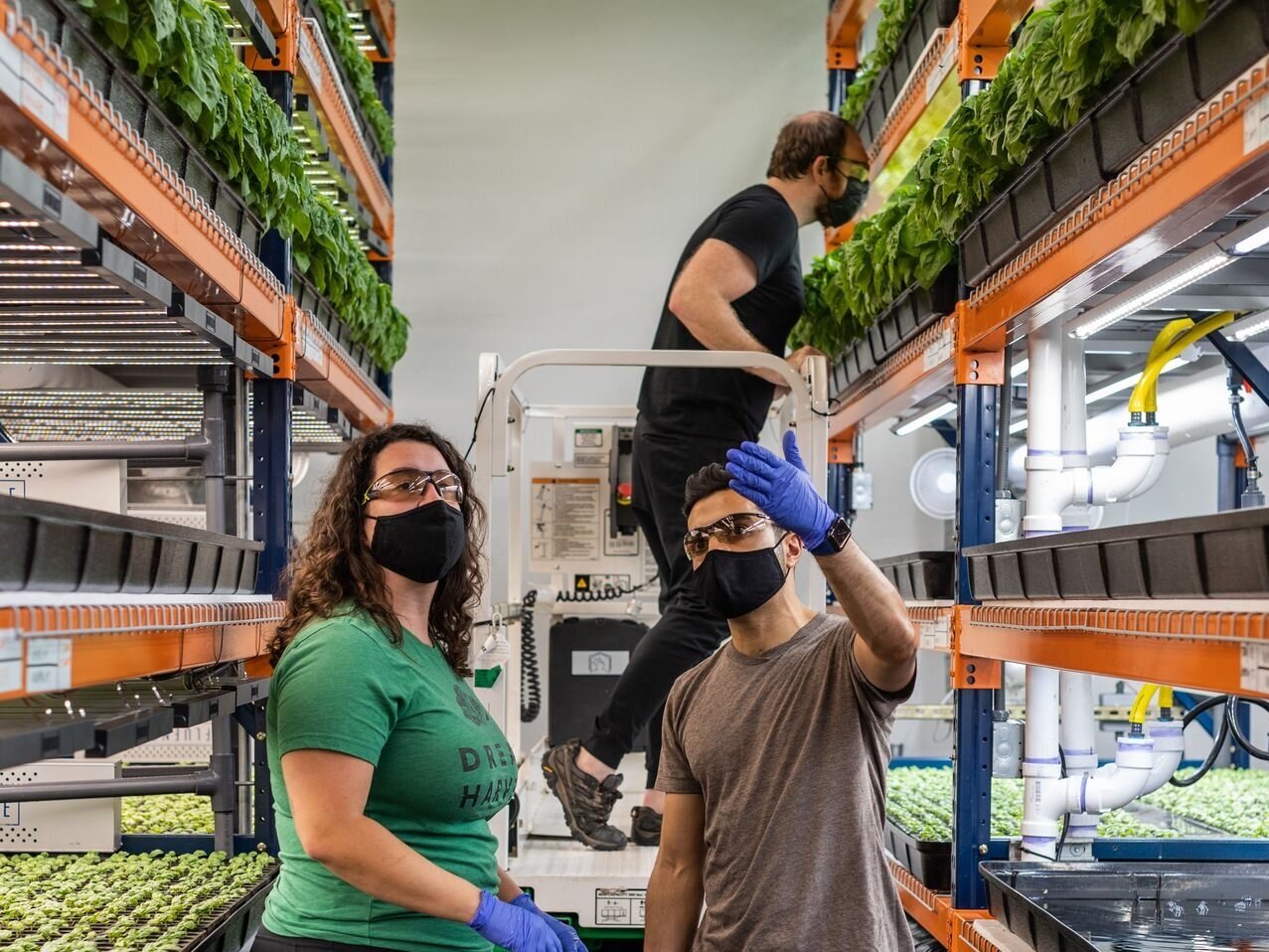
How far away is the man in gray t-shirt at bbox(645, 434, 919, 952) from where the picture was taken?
199 centimetres

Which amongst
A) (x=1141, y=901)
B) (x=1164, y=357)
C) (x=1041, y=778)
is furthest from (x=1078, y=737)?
(x=1164, y=357)

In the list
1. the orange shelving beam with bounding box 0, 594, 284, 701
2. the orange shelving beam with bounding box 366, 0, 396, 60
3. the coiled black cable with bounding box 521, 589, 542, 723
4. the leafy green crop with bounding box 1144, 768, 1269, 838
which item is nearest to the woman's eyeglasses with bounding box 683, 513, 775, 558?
the orange shelving beam with bounding box 0, 594, 284, 701

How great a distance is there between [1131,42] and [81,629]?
1778mm

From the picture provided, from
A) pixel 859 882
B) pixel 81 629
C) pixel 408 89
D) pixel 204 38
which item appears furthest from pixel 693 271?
pixel 408 89

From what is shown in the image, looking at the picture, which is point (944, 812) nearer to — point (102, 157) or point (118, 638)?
point (118, 638)

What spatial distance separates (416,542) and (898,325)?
195 centimetres

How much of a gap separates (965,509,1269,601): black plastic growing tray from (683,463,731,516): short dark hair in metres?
0.61

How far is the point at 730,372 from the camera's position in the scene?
12.2 ft

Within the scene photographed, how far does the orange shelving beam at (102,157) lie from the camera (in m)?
1.57

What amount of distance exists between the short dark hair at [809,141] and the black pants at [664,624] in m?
0.90

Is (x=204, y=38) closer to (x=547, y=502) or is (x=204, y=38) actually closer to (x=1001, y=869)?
(x=1001, y=869)

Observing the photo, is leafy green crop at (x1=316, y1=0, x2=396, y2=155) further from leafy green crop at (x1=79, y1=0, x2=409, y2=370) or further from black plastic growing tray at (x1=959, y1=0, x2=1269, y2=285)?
black plastic growing tray at (x1=959, y1=0, x2=1269, y2=285)

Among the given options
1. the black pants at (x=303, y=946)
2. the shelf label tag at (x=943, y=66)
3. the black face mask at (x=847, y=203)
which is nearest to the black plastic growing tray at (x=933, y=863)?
the black pants at (x=303, y=946)

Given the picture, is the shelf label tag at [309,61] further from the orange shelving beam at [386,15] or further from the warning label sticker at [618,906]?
the warning label sticker at [618,906]
